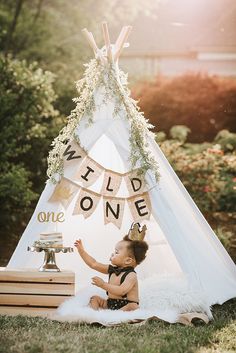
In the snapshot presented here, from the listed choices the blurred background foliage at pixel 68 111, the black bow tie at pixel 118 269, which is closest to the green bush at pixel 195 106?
the blurred background foliage at pixel 68 111

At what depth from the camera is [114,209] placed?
265 inches

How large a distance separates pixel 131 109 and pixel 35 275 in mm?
1724

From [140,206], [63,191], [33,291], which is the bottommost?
[33,291]

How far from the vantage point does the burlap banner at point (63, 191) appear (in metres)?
6.64

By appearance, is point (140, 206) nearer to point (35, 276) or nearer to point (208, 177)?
point (35, 276)

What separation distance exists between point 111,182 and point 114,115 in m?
0.62

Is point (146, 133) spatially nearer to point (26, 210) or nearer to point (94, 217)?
point (94, 217)

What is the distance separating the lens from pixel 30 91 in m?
10.3

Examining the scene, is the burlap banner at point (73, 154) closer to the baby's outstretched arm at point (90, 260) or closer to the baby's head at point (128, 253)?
the baby's outstretched arm at point (90, 260)

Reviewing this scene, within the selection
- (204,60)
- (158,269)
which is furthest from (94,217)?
(204,60)

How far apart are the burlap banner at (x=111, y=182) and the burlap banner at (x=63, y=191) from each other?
0.26 m

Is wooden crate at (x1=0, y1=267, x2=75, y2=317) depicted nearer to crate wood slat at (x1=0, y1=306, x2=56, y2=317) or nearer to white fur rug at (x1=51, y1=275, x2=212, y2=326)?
crate wood slat at (x1=0, y1=306, x2=56, y2=317)

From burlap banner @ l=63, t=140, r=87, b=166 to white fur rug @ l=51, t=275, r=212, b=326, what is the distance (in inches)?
47.3

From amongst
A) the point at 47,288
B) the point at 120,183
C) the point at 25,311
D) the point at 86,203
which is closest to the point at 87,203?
the point at 86,203
